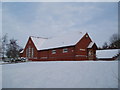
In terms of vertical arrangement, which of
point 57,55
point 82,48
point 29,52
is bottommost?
point 57,55

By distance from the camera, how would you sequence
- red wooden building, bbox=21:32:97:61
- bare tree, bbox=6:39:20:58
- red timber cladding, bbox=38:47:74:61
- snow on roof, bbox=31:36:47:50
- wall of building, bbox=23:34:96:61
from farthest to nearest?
bare tree, bbox=6:39:20:58 < snow on roof, bbox=31:36:47:50 < red timber cladding, bbox=38:47:74:61 < red wooden building, bbox=21:32:97:61 < wall of building, bbox=23:34:96:61

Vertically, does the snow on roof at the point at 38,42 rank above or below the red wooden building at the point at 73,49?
above

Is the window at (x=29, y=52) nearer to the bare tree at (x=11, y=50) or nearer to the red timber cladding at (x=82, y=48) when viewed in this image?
the bare tree at (x=11, y=50)

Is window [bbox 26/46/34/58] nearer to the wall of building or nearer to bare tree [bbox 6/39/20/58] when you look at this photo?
bare tree [bbox 6/39/20/58]

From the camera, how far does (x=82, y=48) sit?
21281 mm

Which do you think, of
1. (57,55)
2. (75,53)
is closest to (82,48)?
(75,53)

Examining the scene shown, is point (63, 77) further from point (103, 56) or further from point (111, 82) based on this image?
point (103, 56)

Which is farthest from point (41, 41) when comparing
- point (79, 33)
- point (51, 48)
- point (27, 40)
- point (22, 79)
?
point (22, 79)

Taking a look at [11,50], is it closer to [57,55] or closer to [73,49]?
[57,55]

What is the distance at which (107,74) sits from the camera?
7.23 metres

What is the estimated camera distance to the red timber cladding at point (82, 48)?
20.6 metres

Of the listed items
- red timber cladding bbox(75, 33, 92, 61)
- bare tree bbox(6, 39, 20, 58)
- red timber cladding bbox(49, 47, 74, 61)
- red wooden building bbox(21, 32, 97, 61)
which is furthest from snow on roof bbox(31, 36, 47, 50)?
red timber cladding bbox(75, 33, 92, 61)

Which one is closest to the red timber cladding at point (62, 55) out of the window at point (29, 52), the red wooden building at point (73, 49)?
the red wooden building at point (73, 49)

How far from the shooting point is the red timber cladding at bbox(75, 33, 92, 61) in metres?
20.6
